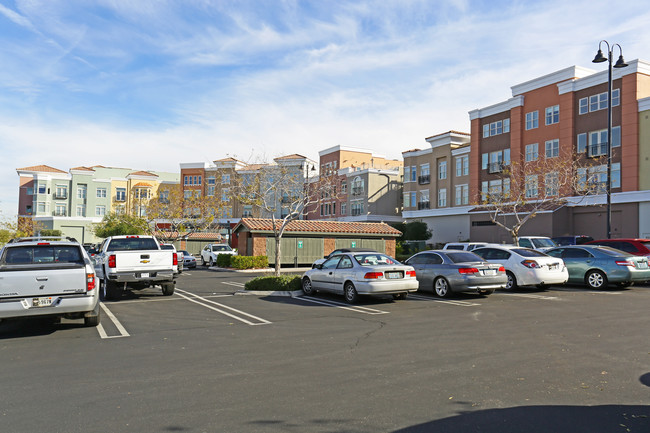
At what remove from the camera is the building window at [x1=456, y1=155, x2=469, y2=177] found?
52.1 m

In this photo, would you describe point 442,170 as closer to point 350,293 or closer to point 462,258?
point 462,258

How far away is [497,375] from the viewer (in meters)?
6.44

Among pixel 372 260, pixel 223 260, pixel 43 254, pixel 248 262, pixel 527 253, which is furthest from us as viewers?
pixel 223 260

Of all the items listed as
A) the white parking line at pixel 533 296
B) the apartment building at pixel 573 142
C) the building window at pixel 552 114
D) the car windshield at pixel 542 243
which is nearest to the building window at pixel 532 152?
the apartment building at pixel 573 142

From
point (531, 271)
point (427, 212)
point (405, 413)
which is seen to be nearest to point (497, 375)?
point (405, 413)

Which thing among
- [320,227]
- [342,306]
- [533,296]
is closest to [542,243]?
[533,296]

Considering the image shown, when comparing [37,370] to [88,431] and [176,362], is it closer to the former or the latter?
[176,362]

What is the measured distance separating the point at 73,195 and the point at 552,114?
71.3 metres

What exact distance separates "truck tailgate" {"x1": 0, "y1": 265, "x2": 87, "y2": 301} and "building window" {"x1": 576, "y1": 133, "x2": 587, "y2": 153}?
126 ft

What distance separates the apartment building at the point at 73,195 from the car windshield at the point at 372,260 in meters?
71.3

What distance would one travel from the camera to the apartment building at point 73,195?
80500 millimetres

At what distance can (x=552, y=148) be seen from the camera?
41.3m

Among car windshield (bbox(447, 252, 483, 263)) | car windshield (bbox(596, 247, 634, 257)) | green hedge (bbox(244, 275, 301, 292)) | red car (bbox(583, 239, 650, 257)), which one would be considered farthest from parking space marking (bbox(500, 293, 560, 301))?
green hedge (bbox(244, 275, 301, 292))

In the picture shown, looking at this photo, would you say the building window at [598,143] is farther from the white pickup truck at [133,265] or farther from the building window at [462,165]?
the white pickup truck at [133,265]
